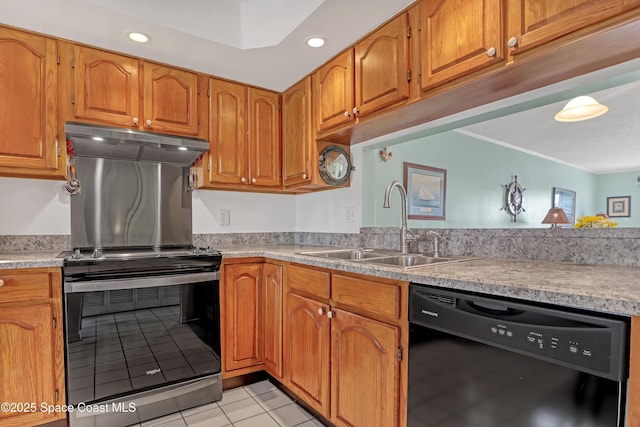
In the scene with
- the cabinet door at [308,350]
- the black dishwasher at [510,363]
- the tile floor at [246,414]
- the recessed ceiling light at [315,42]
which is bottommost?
the tile floor at [246,414]

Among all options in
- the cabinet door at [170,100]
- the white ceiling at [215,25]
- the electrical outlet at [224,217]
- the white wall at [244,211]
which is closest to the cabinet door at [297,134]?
the white ceiling at [215,25]

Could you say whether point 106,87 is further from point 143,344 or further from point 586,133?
point 586,133

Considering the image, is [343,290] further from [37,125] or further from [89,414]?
[37,125]

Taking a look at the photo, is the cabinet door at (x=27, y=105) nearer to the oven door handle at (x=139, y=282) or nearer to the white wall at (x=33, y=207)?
the white wall at (x=33, y=207)

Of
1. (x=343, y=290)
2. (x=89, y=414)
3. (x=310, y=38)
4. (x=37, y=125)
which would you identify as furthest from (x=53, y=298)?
(x=310, y=38)

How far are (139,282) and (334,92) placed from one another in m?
1.65

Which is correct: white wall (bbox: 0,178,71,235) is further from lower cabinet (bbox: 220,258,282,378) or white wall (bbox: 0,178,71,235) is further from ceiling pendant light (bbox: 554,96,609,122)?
ceiling pendant light (bbox: 554,96,609,122)

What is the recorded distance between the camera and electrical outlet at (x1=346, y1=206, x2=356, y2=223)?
256cm

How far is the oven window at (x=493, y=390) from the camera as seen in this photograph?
2.78 ft

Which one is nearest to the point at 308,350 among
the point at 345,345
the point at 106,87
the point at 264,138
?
the point at 345,345

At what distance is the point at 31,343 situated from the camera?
5.61ft

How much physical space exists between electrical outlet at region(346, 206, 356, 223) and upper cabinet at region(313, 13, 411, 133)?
2.13ft

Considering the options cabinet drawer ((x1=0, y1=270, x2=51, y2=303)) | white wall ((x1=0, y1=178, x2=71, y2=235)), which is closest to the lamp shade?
cabinet drawer ((x1=0, y1=270, x2=51, y2=303))

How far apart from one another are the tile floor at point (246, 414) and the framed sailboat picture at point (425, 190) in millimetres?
1434
